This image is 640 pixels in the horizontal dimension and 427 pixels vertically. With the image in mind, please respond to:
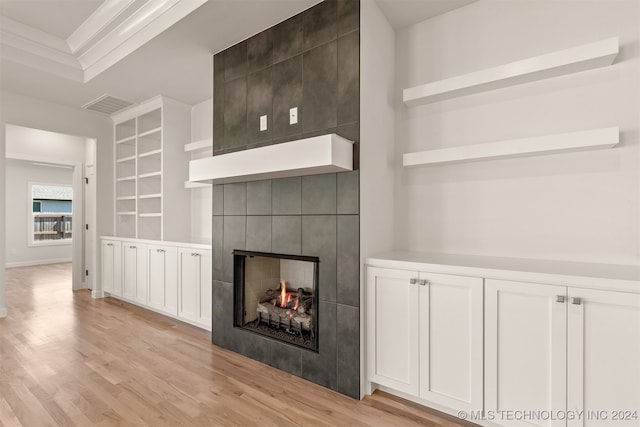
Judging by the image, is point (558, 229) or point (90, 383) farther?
point (90, 383)

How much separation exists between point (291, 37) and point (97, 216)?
4.00 meters

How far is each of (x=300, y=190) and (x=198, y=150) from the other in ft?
7.65

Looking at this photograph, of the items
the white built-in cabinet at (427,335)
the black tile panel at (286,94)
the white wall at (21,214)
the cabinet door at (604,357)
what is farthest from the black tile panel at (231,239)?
the white wall at (21,214)

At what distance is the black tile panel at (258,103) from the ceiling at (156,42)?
0.37 meters

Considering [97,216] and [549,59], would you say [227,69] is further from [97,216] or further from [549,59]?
[97,216]

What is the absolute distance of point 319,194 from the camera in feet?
7.61

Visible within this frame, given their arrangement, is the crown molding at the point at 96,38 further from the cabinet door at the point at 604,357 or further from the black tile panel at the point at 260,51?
the cabinet door at the point at 604,357

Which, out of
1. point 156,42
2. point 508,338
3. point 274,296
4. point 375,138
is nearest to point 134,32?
point 156,42

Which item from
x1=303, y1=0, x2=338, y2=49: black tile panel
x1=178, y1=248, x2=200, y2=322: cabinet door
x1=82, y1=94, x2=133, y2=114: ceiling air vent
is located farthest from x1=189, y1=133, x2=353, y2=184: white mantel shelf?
x1=82, y1=94, x2=133, y2=114: ceiling air vent

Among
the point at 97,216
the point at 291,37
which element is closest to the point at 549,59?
the point at 291,37

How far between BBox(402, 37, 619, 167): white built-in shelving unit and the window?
9.07 m

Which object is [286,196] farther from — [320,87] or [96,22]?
[96,22]

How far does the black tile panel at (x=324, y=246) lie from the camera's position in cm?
224

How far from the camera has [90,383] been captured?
7.47ft
